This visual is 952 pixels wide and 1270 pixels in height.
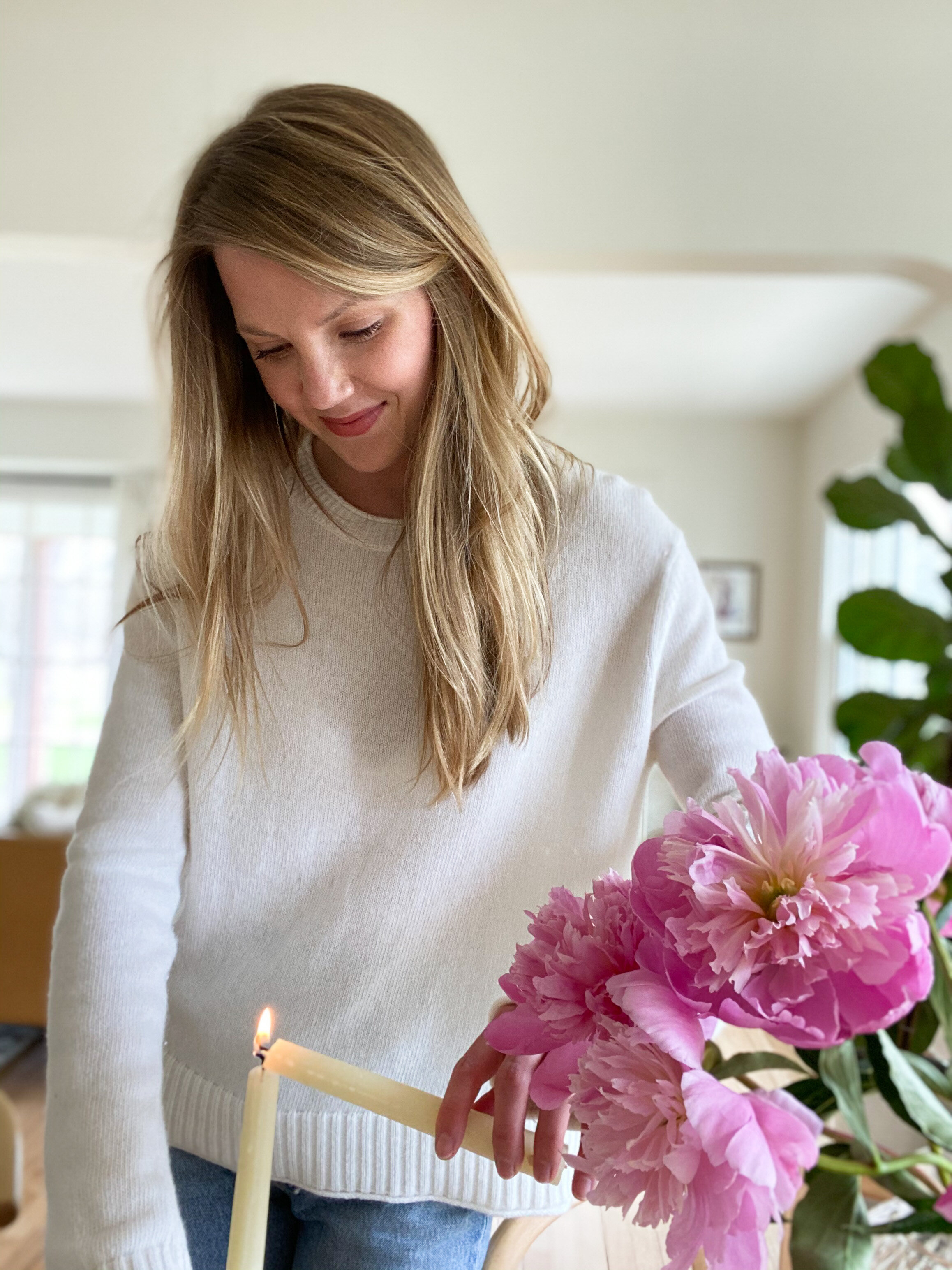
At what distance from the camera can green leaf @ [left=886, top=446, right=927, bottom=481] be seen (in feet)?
8.76

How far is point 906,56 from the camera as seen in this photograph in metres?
2.57

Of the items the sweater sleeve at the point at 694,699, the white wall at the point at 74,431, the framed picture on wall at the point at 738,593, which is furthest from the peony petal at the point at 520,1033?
the white wall at the point at 74,431

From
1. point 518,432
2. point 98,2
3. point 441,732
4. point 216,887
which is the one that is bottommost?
point 216,887

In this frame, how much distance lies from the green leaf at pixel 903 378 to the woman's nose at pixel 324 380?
7.13 feet

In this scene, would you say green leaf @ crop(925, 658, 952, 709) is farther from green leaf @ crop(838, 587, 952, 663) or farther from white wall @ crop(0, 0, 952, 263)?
white wall @ crop(0, 0, 952, 263)

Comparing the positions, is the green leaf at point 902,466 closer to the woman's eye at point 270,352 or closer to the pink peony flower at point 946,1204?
the woman's eye at point 270,352

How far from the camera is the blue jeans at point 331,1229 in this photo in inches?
30.7

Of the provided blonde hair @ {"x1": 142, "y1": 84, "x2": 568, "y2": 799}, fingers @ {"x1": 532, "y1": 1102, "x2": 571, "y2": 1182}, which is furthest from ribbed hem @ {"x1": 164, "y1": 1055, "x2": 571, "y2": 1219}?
fingers @ {"x1": 532, "y1": 1102, "x2": 571, "y2": 1182}

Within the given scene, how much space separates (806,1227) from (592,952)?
98 mm

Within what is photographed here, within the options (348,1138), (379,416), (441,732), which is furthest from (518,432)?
(348,1138)

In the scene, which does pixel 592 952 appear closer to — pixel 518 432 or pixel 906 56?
pixel 518 432

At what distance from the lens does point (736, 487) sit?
22.6ft

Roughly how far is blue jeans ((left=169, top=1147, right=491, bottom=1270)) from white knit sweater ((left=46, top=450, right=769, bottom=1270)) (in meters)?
0.02

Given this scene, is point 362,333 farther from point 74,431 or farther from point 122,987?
point 74,431
